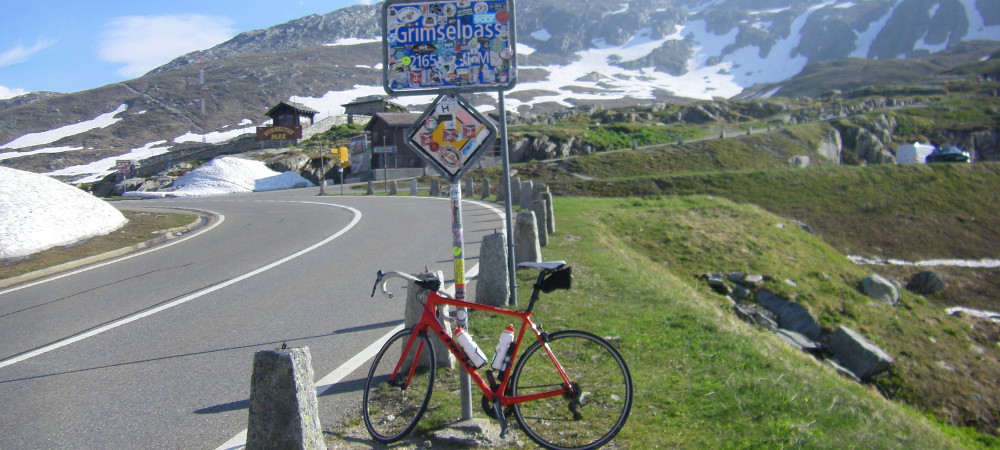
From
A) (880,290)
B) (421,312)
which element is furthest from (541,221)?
(880,290)

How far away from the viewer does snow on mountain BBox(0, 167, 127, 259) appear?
14484mm

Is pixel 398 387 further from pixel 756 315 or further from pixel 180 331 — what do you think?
pixel 756 315

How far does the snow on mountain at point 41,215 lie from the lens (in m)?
14.5

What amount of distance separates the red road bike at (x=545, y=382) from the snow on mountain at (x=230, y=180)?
47574 millimetres

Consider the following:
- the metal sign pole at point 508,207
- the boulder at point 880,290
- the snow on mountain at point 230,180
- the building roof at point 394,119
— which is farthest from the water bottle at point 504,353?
the building roof at point 394,119

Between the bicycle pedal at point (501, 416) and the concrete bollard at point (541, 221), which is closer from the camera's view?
the bicycle pedal at point (501, 416)

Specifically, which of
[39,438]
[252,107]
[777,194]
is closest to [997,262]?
[777,194]

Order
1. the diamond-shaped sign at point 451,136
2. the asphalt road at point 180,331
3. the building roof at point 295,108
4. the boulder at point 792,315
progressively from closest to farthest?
the asphalt road at point 180,331 → the diamond-shaped sign at point 451,136 → the boulder at point 792,315 → the building roof at point 295,108

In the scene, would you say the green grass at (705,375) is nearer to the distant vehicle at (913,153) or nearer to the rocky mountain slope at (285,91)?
the distant vehicle at (913,153)

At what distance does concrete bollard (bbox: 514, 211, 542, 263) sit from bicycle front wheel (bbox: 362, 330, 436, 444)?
5451mm

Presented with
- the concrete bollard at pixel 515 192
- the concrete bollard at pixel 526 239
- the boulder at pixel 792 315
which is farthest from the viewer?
the concrete bollard at pixel 515 192

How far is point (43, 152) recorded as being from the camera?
10144 centimetres

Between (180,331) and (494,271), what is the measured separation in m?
3.55

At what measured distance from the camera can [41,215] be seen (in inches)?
617
